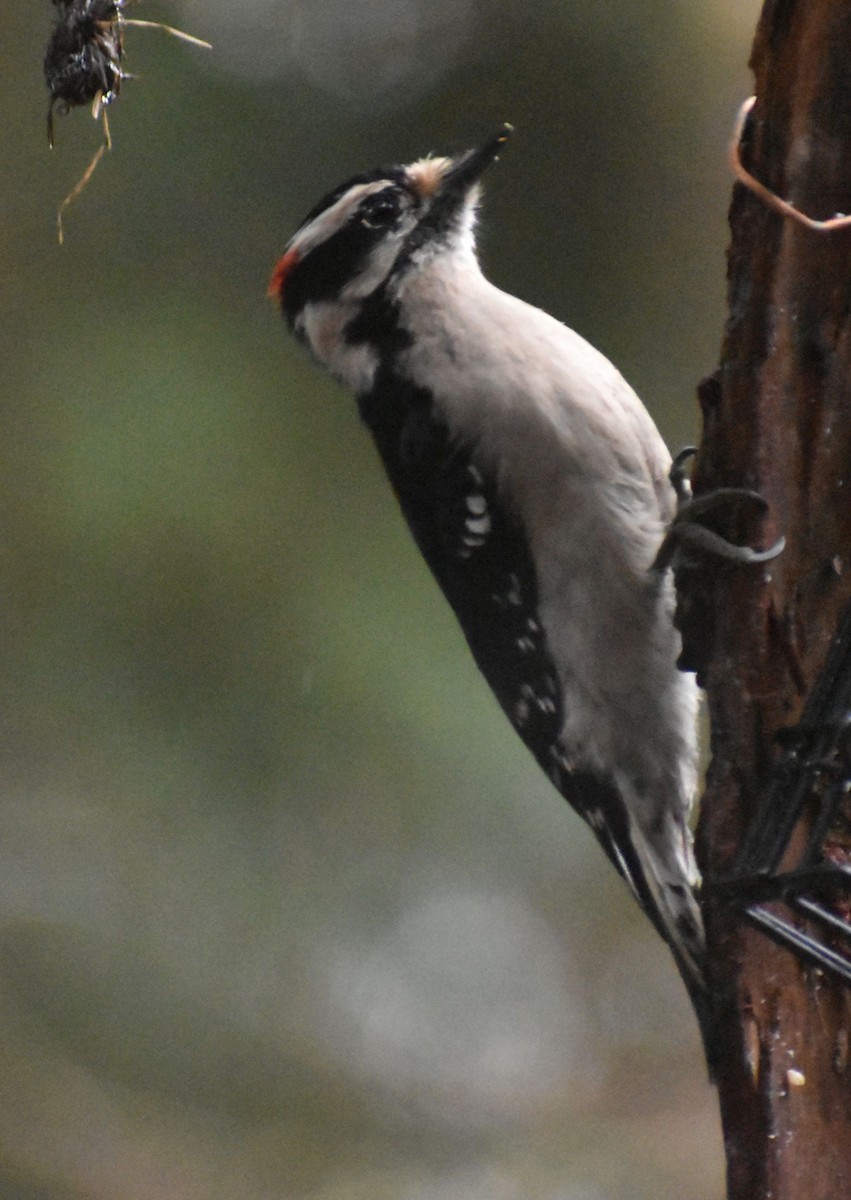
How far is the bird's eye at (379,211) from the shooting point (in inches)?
89.7

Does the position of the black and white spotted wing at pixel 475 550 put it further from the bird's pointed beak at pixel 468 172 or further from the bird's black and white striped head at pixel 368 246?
the bird's pointed beak at pixel 468 172

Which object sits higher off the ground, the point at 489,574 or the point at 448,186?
the point at 448,186

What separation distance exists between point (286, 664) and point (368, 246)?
1.51 m

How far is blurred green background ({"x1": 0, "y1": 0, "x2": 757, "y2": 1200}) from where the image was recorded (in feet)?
11.5

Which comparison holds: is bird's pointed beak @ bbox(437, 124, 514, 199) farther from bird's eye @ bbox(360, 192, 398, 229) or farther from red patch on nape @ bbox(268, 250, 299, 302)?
red patch on nape @ bbox(268, 250, 299, 302)

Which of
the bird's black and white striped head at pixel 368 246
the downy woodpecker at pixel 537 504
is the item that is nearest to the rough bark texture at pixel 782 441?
the downy woodpecker at pixel 537 504

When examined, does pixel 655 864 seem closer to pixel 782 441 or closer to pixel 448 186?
pixel 782 441

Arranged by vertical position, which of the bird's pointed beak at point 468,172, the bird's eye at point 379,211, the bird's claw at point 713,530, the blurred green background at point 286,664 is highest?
the bird's pointed beak at point 468,172

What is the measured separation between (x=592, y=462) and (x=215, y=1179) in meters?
2.47

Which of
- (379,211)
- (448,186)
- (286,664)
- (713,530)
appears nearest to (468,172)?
(448,186)

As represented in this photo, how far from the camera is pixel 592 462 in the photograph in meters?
1.96

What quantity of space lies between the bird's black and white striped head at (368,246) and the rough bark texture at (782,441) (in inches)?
30.0

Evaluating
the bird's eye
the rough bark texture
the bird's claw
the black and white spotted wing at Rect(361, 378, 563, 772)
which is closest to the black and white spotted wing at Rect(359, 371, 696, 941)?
the black and white spotted wing at Rect(361, 378, 563, 772)

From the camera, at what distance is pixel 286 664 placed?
11.6 ft
